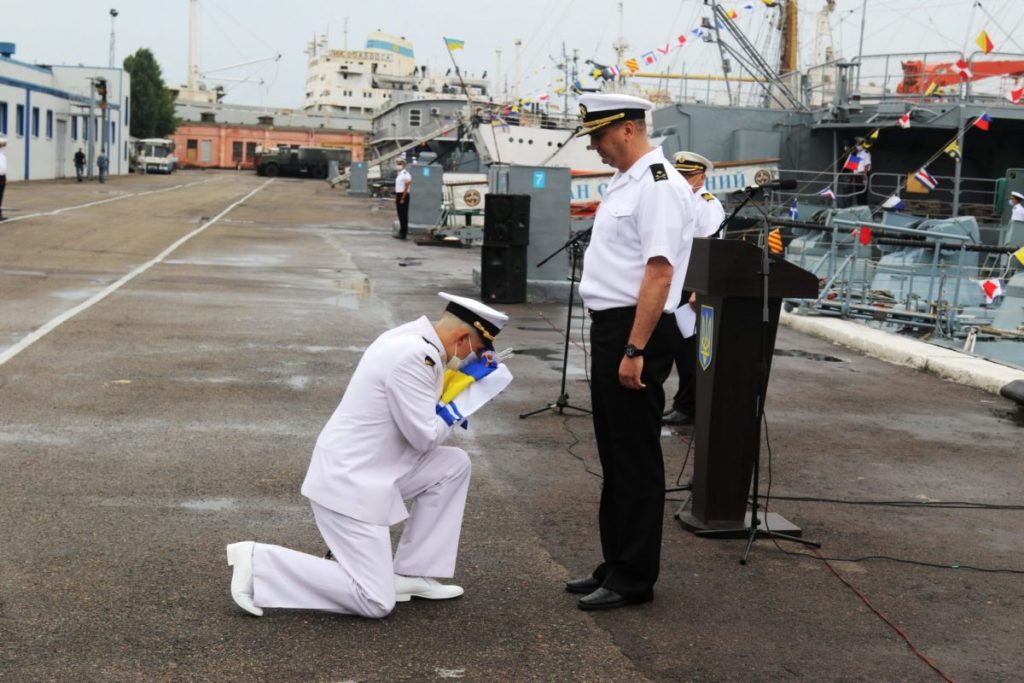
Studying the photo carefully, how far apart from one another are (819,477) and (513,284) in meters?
9.62

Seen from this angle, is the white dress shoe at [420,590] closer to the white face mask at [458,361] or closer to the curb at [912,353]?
the white face mask at [458,361]

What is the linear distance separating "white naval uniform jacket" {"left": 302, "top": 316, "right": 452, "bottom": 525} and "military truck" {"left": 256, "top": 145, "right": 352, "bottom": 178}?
86500 millimetres

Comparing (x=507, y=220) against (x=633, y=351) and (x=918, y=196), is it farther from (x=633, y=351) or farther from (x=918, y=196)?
(x=918, y=196)

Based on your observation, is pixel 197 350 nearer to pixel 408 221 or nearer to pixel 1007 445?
pixel 1007 445

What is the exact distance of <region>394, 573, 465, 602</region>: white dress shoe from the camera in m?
5.07

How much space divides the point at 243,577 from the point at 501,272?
12.2 metres

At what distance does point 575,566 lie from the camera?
5.67m

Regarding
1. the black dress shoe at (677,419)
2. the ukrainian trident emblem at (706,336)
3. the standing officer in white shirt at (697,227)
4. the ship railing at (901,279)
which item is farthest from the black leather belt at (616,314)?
the ship railing at (901,279)

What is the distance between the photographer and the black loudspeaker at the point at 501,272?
16828mm

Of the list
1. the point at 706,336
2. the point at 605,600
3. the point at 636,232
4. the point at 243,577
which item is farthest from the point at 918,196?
the point at 243,577

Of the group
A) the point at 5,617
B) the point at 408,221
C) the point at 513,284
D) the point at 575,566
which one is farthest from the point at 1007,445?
the point at 408,221

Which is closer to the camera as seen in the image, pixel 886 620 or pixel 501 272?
pixel 886 620

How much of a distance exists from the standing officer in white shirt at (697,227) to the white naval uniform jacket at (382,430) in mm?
3064

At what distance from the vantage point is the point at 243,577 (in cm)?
485
